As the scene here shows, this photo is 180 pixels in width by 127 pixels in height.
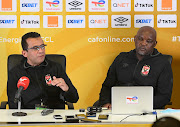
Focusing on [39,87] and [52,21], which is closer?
[39,87]

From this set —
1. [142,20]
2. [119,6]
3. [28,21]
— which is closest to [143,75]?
[142,20]

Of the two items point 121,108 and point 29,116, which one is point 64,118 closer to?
point 29,116

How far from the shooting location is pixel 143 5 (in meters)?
3.81

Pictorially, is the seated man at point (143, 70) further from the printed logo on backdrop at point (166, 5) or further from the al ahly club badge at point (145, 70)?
the printed logo on backdrop at point (166, 5)

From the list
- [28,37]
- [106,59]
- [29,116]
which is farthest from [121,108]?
Result: [106,59]

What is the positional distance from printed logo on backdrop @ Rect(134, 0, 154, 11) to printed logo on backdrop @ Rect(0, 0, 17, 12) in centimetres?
161

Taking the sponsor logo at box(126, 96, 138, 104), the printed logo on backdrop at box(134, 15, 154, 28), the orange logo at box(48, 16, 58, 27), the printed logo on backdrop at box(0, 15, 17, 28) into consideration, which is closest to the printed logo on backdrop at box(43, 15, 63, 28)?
the orange logo at box(48, 16, 58, 27)

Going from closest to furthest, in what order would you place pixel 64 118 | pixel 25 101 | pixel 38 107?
pixel 64 118
pixel 38 107
pixel 25 101

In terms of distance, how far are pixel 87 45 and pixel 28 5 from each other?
3.10 feet

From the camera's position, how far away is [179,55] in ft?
12.6

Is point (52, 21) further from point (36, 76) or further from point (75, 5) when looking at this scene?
point (36, 76)

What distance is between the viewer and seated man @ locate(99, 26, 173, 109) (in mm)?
3051

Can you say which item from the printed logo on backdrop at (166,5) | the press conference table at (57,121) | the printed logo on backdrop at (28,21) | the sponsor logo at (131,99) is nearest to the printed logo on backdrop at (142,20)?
the printed logo on backdrop at (166,5)

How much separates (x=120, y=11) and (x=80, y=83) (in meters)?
1.10
